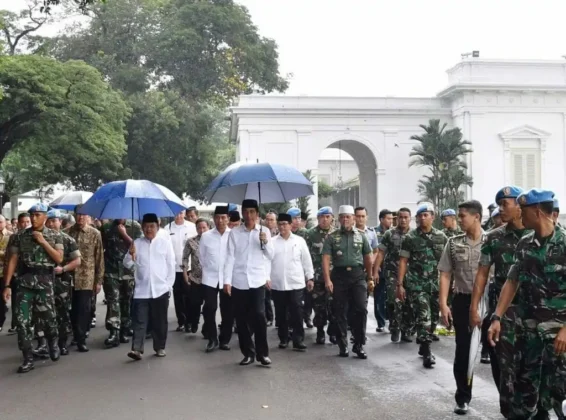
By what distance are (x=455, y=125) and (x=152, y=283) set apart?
32.2 metres

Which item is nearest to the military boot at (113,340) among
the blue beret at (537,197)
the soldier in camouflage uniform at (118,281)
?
the soldier in camouflage uniform at (118,281)

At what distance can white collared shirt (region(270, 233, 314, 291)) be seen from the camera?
9887 mm

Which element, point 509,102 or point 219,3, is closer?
point 509,102

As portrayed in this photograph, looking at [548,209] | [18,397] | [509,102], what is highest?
[509,102]

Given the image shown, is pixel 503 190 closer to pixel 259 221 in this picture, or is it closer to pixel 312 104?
pixel 259 221

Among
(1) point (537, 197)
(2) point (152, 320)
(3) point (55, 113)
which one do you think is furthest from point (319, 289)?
(3) point (55, 113)

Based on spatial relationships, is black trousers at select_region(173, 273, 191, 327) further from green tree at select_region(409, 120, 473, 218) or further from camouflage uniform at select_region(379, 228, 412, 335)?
green tree at select_region(409, 120, 473, 218)

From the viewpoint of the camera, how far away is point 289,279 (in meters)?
9.90

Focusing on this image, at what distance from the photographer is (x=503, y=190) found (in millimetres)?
5844

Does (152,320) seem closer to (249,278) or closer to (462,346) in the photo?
(249,278)

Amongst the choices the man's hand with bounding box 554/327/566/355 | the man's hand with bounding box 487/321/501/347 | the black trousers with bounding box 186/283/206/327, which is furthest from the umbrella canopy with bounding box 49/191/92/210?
the man's hand with bounding box 554/327/566/355

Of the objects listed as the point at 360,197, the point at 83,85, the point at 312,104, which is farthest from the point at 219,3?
the point at 83,85

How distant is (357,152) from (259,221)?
112 ft

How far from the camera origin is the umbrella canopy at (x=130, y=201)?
9.42 metres
